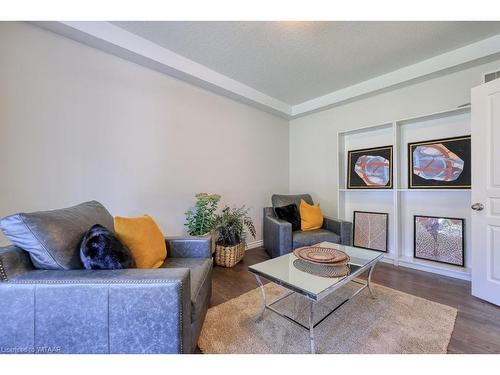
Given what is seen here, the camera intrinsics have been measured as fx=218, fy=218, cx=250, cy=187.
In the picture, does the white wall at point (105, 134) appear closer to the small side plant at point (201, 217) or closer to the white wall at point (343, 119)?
the small side plant at point (201, 217)

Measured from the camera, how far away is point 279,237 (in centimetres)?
273

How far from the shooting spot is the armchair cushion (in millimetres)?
3090

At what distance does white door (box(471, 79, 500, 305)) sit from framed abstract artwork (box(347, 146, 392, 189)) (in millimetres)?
964

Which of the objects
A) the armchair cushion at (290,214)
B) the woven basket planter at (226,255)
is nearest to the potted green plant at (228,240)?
the woven basket planter at (226,255)

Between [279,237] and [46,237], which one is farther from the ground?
[46,237]

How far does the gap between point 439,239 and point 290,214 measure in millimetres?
1785

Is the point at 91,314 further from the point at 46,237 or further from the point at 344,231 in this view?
the point at 344,231

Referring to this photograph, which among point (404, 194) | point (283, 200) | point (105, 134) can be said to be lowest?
point (283, 200)

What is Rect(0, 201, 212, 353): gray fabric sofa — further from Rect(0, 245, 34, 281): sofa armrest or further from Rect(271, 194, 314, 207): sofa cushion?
Rect(271, 194, 314, 207): sofa cushion

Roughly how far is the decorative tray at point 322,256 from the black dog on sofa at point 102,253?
4.03 ft

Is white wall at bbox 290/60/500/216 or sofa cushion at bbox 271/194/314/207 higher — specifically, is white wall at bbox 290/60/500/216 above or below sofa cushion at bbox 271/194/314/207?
above

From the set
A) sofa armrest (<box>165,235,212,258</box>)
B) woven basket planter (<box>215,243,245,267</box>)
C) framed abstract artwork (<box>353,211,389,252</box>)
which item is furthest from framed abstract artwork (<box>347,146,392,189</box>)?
sofa armrest (<box>165,235,212,258</box>)

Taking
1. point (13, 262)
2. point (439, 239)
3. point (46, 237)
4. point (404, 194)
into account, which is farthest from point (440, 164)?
point (13, 262)
